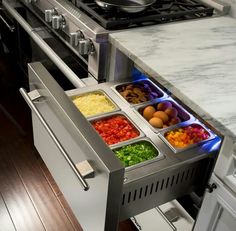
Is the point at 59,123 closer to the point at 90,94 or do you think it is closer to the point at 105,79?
the point at 90,94

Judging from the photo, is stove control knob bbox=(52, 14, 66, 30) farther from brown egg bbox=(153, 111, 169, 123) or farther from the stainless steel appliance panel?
brown egg bbox=(153, 111, 169, 123)

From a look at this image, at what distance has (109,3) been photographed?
114 cm

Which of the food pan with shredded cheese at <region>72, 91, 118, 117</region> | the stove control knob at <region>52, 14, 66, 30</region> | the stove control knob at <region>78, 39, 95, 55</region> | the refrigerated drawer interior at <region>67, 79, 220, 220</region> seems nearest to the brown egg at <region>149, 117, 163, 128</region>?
the refrigerated drawer interior at <region>67, 79, 220, 220</region>

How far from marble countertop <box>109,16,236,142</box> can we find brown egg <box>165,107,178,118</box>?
116 millimetres

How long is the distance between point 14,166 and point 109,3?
931 millimetres

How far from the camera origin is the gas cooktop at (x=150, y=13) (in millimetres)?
1088

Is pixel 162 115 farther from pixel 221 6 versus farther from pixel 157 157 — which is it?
pixel 221 6

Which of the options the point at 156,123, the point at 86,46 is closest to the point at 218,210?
the point at 156,123

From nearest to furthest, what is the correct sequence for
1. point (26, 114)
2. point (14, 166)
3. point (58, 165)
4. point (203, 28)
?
1. point (58, 165)
2. point (203, 28)
3. point (14, 166)
4. point (26, 114)

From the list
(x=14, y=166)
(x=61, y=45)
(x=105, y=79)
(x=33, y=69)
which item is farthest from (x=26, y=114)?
(x=33, y=69)

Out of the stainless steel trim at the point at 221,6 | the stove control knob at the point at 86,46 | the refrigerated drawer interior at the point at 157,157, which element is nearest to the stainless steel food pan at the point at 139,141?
the refrigerated drawer interior at the point at 157,157

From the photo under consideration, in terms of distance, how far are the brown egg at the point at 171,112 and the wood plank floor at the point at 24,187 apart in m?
0.65

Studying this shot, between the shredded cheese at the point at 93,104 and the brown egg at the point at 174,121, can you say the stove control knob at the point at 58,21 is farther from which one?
the brown egg at the point at 174,121

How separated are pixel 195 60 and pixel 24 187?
0.99 metres
